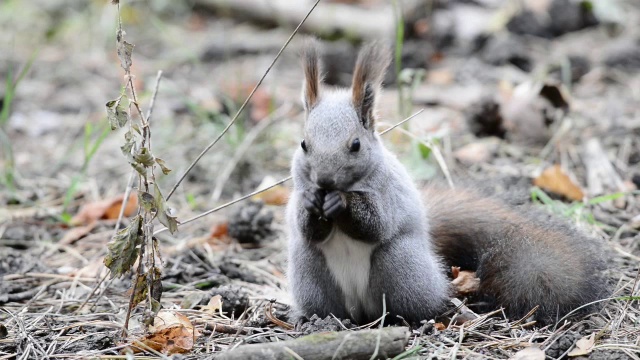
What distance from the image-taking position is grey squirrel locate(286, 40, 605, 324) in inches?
94.1

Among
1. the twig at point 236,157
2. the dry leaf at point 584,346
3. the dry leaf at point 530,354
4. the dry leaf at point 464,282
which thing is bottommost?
the dry leaf at point 584,346

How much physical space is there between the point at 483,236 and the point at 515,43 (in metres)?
3.41

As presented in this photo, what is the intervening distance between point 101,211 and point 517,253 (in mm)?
2186

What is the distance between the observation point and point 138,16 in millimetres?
7969

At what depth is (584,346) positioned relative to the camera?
2.28m

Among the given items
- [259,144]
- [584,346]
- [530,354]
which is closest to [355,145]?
[530,354]

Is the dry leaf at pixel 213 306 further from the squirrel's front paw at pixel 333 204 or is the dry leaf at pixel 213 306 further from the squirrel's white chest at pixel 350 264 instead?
the squirrel's front paw at pixel 333 204

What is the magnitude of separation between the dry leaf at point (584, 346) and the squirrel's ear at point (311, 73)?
1124 millimetres

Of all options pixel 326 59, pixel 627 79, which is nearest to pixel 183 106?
pixel 326 59

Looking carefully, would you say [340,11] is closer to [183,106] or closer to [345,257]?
[183,106]

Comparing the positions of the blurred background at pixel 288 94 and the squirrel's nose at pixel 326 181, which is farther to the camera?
the blurred background at pixel 288 94

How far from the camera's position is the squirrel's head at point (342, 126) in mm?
2334

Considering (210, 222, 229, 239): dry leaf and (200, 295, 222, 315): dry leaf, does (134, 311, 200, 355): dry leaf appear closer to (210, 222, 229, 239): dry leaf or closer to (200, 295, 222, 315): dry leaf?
(200, 295, 222, 315): dry leaf

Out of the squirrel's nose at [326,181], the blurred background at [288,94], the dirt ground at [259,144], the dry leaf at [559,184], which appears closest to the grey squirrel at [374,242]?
the squirrel's nose at [326,181]
